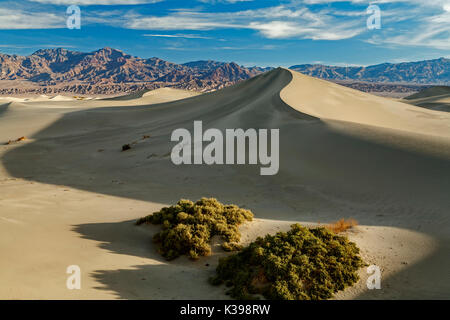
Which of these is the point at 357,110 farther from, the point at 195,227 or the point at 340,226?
the point at 195,227

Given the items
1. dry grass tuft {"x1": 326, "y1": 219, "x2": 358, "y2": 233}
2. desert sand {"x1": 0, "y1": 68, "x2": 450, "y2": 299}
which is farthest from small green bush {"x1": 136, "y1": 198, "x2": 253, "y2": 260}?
dry grass tuft {"x1": 326, "y1": 219, "x2": 358, "y2": 233}

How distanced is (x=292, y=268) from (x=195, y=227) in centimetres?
232

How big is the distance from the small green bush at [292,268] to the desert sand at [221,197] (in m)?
0.27

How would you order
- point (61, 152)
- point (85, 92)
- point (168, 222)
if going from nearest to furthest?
point (168, 222) → point (61, 152) → point (85, 92)

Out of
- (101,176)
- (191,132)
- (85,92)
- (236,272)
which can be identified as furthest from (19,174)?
(85,92)

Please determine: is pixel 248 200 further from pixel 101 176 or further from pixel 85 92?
pixel 85 92

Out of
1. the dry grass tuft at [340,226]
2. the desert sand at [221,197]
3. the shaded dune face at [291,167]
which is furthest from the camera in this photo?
the shaded dune face at [291,167]

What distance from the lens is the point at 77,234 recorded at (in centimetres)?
629

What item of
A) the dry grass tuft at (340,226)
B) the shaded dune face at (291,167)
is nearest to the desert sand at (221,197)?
the shaded dune face at (291,167)

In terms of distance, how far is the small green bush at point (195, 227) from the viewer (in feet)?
19.6

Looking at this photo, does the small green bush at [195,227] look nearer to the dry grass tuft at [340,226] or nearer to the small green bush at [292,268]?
the small green bush at [292,268]

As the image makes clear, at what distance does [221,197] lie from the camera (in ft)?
33.1
